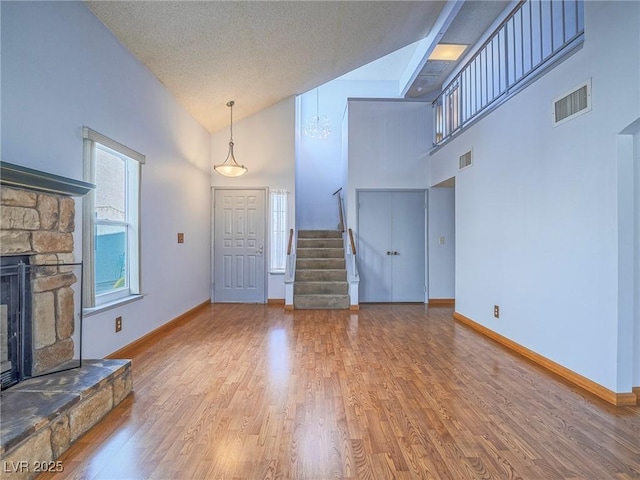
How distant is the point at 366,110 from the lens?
615cm

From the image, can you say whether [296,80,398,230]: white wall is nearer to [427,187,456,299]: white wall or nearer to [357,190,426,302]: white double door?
[357,190,426,302]: white double door

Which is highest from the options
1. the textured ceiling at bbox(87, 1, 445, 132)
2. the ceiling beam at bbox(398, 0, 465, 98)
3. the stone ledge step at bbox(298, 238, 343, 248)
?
the ceiling beam at bbox(398, 0, 465, 98)

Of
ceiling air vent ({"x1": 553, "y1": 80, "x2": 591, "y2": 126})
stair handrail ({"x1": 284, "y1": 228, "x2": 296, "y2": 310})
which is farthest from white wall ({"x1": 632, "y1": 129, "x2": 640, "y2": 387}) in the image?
stair handrail ({"x1": 284, "y1": 228, "x2": 296, "y2": 310})

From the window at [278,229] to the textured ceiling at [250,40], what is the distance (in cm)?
159

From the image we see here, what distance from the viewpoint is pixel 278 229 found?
623cm

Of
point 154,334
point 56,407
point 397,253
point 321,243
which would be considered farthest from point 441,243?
point 56,407

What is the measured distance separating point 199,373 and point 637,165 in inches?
143

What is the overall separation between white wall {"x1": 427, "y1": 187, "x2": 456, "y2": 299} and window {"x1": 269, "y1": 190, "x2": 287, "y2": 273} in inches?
101

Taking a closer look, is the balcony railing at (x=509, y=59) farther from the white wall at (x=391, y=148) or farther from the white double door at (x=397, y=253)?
the white double door at (x=397, y=253)

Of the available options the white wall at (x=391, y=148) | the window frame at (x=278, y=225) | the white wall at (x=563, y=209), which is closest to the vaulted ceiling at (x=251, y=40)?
the white wall at (x=391, y=148)

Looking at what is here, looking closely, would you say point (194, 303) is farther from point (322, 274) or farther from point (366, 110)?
point (366, 110)

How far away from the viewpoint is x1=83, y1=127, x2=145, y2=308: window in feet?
9.41

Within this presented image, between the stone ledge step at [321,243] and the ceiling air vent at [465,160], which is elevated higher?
the ceiling air vent at [465,160]

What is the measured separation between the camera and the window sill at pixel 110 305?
282 cm
